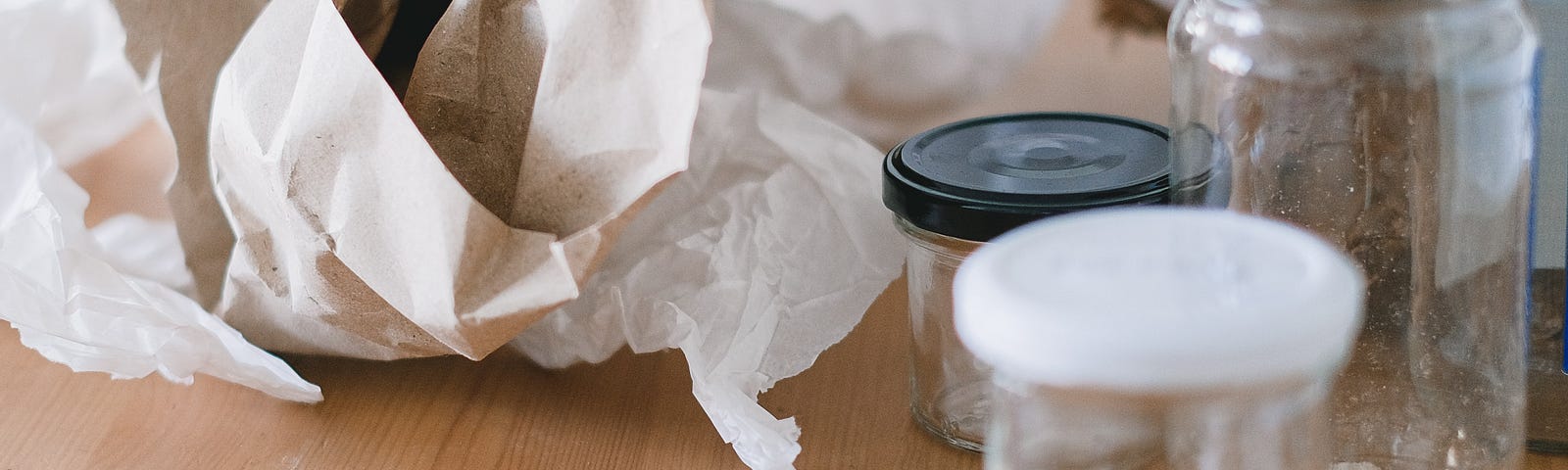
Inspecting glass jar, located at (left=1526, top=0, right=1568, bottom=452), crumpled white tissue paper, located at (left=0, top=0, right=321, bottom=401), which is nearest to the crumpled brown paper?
crumpled white tissue paper, located at (left=0, top=0, right=321, bottom=401)

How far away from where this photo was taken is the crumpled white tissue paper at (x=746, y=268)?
469 mm

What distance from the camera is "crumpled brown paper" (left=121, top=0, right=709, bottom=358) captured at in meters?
0.41

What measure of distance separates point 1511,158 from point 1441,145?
0.02 meters

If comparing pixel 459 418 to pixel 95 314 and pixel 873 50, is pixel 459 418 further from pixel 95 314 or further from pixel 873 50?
pixel 873 50

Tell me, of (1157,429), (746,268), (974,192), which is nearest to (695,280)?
(746,268)

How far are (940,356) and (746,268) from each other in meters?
0.08

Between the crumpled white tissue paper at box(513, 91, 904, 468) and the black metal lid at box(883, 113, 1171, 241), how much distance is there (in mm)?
62

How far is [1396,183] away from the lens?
16.3 inches

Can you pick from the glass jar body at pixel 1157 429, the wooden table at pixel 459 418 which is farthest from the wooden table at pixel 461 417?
the glass jar body at pixel 1157 429

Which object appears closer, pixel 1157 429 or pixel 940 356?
pixel 1157 429

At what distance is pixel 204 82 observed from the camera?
21.2 inches

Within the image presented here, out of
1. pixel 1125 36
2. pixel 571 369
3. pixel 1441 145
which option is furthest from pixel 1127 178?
pixel 1125 36

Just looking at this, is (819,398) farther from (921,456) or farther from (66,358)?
(66,358)

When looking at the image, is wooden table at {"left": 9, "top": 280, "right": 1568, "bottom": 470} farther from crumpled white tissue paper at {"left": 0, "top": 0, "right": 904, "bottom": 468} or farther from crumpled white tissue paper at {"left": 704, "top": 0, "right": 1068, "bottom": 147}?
crumpled white tissue paper at {"left": 704, "top": 0, "right": 1068, "bottom": 147}
